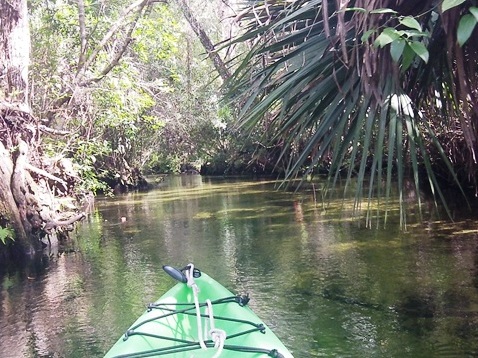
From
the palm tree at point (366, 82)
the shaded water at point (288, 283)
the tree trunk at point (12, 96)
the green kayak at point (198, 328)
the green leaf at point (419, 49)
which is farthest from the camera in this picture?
the tree trunk at point (12, 96)

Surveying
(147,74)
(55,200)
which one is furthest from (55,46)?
(147,74)

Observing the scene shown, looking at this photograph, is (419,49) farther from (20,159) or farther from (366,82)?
(20,159)

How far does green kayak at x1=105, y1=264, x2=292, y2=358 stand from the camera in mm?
3195

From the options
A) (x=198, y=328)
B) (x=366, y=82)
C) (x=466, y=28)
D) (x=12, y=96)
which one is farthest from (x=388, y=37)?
(x=12, y=96)

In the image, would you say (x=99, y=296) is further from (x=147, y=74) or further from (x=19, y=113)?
(x=147, y=74)

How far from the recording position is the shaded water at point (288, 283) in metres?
5.31

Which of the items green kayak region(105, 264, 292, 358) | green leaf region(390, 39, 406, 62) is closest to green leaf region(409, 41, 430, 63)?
green leaf region(390, 39, 406, 62)

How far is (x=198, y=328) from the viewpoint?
3.48 meters

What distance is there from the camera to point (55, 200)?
10.4 metres

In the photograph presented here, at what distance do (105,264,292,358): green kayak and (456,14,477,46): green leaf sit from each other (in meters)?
1.84

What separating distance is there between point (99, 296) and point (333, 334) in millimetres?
3247

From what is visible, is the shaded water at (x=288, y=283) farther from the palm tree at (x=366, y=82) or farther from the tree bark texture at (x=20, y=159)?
the palm tree at (x=366, y=82)

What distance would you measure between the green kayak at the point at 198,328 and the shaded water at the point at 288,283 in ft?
4.54

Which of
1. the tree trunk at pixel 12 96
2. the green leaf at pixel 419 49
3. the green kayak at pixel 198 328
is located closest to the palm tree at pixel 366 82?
the green leaf at pixel 419 49
